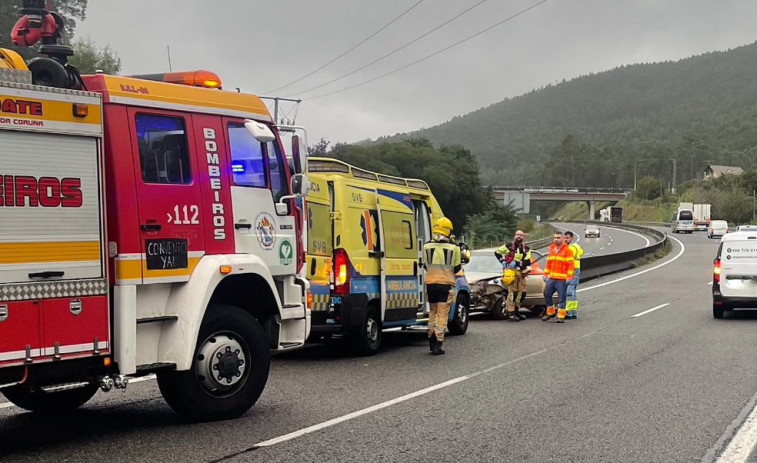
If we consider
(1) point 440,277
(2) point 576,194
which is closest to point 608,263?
(1) point 440,277

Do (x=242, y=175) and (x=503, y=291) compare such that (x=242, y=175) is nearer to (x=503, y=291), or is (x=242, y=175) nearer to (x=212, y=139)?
(x=212, y=139)

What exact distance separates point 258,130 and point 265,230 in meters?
0.93

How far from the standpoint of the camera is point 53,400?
7566 mm

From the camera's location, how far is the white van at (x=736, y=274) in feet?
54.1

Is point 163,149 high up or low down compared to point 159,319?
up

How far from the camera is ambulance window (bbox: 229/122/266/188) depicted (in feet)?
24.8

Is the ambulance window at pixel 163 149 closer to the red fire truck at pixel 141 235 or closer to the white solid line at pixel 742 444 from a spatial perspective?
the red fire truck at pixel 141 235

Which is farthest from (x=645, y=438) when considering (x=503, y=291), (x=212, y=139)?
(x=503, y=291)

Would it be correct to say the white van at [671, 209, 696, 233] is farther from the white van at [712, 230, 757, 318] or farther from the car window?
the white van at [712, 230, 757, 318]

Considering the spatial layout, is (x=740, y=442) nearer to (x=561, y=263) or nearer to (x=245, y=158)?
(x=245, y=158)

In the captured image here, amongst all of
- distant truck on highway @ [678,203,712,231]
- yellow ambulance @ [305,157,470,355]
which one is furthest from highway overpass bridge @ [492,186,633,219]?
yellow ambulance @ [305,157,470,355]

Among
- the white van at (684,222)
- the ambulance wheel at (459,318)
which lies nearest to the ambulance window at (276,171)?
the ambulance wheel at (459,318)

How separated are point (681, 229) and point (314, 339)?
69.0m

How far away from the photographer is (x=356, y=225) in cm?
1129
